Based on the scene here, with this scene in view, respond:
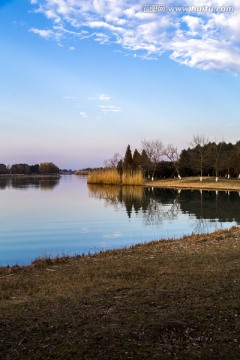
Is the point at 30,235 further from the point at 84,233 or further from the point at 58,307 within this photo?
the point at 58,307

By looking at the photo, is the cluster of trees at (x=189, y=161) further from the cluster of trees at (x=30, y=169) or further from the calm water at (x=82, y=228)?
the cluster of trees at (x=30, y=169)

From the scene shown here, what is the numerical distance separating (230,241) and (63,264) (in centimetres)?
463

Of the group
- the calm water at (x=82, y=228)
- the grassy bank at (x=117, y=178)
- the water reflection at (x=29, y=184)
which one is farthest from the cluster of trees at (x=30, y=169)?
the calm water at (x=82, y=228)

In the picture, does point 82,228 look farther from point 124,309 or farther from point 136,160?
point 136,160

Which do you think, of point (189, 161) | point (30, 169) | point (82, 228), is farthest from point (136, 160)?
point (30, 169)

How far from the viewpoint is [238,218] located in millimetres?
19609

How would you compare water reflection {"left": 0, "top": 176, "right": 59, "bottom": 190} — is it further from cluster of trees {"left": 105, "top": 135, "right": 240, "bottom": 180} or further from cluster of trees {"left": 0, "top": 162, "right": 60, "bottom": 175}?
cluster of trees {"left": 0, "top": 162, "right": 60, "bottom": 175}

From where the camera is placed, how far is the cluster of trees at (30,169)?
518 ft

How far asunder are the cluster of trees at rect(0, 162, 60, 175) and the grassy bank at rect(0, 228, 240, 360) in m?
155

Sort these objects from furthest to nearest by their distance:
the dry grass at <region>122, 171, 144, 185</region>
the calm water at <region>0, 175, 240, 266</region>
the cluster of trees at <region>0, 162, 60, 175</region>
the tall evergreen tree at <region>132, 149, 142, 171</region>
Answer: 1. the cluster of trees at <region>0, 162, 60, 175</region>
2. the tall evergreen tree at <region>132, 149, 142, 171</region>
3. the dry grass at <region>122, 171, 144, 185</region>
4. the calm water at <region>0, 175, 240, 266</region>

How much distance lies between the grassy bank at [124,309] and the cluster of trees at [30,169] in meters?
155

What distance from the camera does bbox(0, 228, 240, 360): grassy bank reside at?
376 centimetres

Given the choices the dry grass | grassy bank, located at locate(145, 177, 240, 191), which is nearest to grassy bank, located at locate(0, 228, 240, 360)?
grassy bank, located at locate(145, 177, 240, 191)

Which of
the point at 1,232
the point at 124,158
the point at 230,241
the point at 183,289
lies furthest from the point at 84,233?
the point at 124,158
